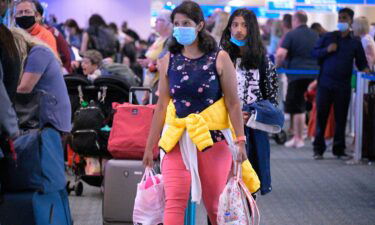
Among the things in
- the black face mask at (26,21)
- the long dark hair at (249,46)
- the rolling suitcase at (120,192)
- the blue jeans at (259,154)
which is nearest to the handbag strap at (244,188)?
the blue jeans at (259,154)

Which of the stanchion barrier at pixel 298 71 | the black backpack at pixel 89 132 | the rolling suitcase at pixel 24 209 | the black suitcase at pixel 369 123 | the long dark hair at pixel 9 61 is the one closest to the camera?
the long dark hair at pixel 9 61

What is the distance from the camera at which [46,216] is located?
544 cm

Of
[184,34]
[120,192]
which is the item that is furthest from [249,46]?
[120,192]

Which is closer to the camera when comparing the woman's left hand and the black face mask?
the woman's left hand

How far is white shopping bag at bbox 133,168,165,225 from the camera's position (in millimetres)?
5160

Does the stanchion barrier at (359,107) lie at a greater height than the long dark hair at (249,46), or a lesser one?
lesser

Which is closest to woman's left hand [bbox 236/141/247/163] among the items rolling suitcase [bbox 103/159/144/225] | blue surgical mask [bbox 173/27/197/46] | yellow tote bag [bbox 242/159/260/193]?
yellow tote bag [bbox 242/159/260/193]

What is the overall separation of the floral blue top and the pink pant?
0.44ft

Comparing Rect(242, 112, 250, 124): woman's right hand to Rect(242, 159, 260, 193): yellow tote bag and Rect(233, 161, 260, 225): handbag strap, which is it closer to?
Rect(242, 159, 260, 193): yellow tote bag

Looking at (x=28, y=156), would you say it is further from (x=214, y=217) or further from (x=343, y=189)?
(x=343, y=189)

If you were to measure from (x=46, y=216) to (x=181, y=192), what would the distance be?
95 centimetres

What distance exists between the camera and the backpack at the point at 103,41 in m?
14.4

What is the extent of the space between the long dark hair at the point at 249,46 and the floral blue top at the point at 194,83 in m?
0.84

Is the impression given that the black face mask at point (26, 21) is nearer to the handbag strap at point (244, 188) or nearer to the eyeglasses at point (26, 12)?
the eyeglasses at point (26, 12)
